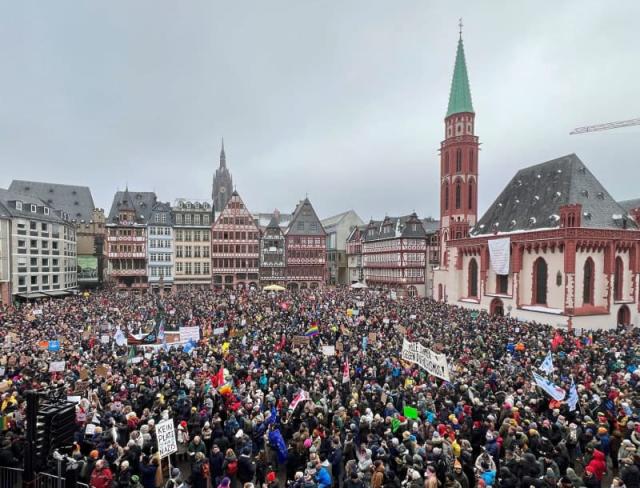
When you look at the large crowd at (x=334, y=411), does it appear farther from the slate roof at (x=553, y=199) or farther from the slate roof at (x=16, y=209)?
the slate roof at (x=16, y=209)

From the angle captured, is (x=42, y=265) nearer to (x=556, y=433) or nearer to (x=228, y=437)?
(x=228, y=437)

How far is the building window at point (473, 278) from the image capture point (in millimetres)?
43719

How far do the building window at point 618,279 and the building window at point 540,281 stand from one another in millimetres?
6041

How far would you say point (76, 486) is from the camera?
7.93 meters

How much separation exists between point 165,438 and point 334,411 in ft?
15.9

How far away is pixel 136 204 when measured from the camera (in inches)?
2436

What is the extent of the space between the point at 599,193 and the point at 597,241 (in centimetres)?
655

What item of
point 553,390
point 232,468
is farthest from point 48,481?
point 553,390

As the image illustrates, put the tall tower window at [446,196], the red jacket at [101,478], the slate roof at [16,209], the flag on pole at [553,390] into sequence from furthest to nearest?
the tall tower window at [446,196] → the slate roof at [16,209] → the flag on pole at [553,390] → the red jacket at [101,478]

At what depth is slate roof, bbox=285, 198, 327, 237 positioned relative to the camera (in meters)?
64.0

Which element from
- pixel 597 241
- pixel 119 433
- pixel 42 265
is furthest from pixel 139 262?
pixel 597 241

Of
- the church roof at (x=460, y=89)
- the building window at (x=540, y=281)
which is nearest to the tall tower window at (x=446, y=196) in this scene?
the church roof at (x=460, y=89)

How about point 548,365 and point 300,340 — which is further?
point 300,340

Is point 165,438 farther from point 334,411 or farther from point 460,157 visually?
point 460,157
